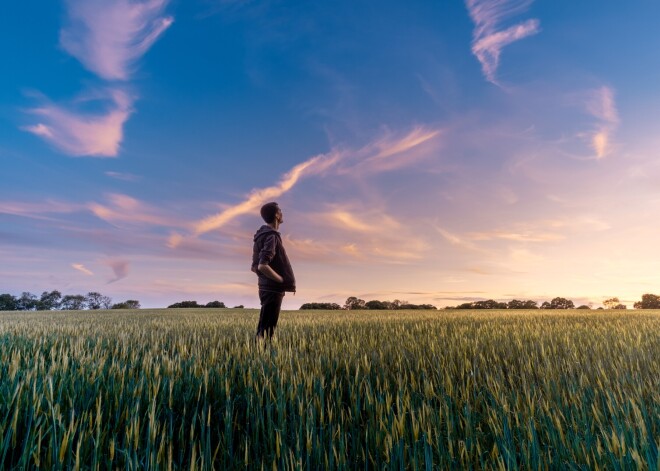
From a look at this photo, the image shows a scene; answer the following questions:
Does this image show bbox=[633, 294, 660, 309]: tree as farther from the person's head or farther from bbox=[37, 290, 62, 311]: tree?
bbox=[37, 290, 62, 311]: tree

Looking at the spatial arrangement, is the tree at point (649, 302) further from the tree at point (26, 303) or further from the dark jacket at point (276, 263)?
the tree at point (26, 303)

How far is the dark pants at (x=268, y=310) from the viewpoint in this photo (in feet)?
18.3

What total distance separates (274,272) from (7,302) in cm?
8042

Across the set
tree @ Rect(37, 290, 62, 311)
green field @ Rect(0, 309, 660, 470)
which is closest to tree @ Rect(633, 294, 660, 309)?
green field @ Rect(0, 309, 660, 470)

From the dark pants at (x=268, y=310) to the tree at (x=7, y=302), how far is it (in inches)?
3028

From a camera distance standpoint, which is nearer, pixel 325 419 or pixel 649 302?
pixel 325 419

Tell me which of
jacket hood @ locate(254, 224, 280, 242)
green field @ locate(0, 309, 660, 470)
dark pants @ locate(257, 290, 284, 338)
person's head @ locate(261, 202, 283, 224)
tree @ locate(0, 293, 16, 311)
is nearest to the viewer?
green field @ locate(0, 309, 660, 470)

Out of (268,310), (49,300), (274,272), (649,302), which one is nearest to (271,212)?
(274,272)

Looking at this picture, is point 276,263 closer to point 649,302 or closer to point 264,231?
point 264,231

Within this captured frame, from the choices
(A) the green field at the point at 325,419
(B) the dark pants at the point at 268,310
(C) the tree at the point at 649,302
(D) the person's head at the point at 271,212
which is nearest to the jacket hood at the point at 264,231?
(D) the person's head at the point at 271,212

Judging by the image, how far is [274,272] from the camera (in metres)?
5.29

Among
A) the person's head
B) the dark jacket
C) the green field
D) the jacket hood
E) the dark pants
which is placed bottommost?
the green field

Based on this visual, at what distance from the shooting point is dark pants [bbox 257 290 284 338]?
5.57 m

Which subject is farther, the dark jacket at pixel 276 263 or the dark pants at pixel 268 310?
the dark pants at pixel 268 310
